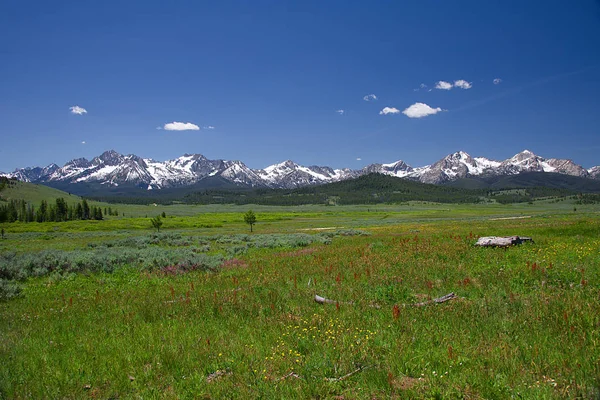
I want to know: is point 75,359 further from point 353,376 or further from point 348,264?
point 348,264

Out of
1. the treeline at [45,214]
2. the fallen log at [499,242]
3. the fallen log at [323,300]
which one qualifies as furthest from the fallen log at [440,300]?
the treeline at [45,214]

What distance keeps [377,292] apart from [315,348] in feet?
13.6

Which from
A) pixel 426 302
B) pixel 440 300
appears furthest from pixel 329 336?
pixel 440 300

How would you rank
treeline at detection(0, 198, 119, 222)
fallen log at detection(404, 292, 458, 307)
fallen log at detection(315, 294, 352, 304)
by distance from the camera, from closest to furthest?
fallen log at detection(404, 292, 458, 307)
fallen log at detection(315, 294, 352, 304)
treeline at detection(0, 198, 119, 222)

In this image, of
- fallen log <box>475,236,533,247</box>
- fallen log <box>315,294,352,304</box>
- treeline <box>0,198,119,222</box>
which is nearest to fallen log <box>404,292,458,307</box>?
fallen log <box>315,294,352,304</box>

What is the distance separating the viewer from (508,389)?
4523mm

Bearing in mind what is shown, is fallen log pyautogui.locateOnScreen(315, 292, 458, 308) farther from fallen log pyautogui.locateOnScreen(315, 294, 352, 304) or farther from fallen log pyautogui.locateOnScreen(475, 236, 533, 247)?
fallen log pyautogui.locateOnScreen(475, 236, 533, 247)

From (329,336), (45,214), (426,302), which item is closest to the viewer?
(329,336)

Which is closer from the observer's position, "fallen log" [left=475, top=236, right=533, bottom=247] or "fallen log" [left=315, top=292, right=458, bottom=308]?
"fallen log" [left=315, top=292, right=458, bottom=308]

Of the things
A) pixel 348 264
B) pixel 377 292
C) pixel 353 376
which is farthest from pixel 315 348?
pixel 348 264

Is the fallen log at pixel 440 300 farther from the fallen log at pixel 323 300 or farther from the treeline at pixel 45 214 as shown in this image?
the treeline at pixel 45 214

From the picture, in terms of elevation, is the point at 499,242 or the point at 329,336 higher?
the point at 499,242

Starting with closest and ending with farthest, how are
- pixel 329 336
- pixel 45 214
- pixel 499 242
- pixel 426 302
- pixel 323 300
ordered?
pixel 329 336
pixel 426 302
pixel 323 300
pixel 499 242
pixel 45 214

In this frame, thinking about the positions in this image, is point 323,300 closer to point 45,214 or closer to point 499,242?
point 499,242
